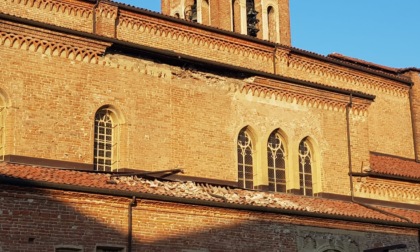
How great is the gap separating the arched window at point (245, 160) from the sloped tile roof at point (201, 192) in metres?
0.48

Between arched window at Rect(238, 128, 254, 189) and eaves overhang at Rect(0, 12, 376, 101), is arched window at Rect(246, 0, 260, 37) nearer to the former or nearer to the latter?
eaves overhang at Rect(0, 12, 376, 101)

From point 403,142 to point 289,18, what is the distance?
30.7ft

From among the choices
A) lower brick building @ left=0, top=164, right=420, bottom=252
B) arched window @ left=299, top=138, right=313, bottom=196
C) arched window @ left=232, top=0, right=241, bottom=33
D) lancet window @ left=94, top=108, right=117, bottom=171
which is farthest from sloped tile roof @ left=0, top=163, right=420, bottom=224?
arched window @ left=232, top=0, right=241, bottom=33

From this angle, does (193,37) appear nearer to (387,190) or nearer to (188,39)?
(188,39)

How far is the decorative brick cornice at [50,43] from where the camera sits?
57.9 ft

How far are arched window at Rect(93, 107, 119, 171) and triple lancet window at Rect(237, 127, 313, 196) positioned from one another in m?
3.75

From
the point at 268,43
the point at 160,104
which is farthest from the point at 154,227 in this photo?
the point at 268,43

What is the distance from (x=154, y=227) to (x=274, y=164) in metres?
5.86

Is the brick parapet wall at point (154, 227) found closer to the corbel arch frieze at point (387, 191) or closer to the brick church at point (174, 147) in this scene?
the brick church at point (174, 147)

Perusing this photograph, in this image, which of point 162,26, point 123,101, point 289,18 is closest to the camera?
point 123,101

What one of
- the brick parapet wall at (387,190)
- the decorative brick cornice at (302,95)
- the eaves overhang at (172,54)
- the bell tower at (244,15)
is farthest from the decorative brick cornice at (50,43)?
the bell tower at (244,15)

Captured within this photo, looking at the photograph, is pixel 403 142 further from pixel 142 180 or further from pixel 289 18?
pixel 142 180

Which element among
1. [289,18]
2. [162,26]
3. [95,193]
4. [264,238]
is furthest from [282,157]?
[289,18]

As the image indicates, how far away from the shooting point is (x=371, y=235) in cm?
2028
